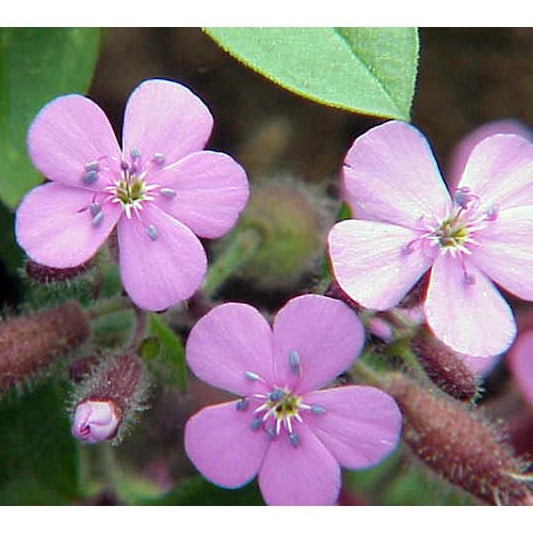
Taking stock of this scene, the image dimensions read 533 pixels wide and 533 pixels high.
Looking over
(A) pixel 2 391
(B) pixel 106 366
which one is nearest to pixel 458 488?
(B) pixel 106 366

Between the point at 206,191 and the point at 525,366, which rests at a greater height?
the point at 206,191

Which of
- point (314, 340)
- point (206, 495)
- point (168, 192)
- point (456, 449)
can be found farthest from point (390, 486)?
point (168, 192)

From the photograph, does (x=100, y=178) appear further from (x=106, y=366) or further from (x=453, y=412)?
(x=453, y=412)

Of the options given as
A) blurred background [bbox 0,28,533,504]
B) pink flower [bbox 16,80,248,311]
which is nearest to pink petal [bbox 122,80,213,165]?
pink flower [bbox 16,80,248,311]

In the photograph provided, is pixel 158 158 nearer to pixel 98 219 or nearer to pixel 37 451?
pixel 98 219

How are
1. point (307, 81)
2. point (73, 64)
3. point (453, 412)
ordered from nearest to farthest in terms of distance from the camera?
point (307, 81)
point (453, 412)
point (73, 64)

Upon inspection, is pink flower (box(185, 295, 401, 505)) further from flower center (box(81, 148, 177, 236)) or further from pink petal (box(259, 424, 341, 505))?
flower center (box(81, 148, 177, 236))

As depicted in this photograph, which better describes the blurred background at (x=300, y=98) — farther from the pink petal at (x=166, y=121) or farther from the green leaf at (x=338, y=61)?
the pink petal at (x=166, y=121)
